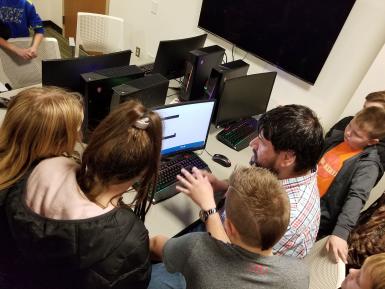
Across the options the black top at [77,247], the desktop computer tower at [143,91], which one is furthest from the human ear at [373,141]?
the black top at [77,247]

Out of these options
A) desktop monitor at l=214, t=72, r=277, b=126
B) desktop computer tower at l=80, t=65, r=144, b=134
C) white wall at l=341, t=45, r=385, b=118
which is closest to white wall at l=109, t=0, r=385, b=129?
white wall at l=341, t=45, r=385, b=118

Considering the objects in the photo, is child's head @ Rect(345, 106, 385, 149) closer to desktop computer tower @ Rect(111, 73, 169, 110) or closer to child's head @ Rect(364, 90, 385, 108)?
child's head @ Rect(364, 90, 385, 108)

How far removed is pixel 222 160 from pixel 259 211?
1036 millimetres

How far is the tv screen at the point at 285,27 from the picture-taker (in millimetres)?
2482

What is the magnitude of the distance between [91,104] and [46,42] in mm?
1239

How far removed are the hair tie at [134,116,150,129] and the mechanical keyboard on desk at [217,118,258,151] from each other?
1201 millimetres

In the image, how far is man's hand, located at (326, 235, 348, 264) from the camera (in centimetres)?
150

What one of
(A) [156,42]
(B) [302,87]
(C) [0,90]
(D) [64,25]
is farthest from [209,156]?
(D) [64,25]

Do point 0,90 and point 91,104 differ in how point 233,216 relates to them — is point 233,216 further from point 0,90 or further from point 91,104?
point 0,90

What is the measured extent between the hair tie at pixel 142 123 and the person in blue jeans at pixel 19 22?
1870 mm

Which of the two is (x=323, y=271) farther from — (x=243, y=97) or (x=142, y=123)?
(x=243, y=97)

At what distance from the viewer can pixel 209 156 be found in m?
2.09

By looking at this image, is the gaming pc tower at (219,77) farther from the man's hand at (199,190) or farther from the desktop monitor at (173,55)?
the man's hand at (199,190)

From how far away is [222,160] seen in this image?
6.68 ft
